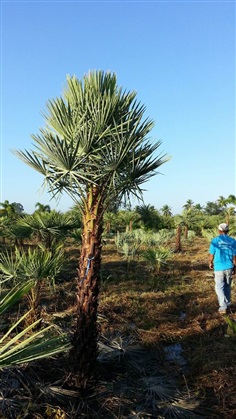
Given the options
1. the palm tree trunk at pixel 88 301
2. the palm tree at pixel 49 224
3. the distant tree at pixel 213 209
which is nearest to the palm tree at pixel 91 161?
the palm tree trunk at pixel 88 301

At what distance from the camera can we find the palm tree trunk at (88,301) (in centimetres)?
426

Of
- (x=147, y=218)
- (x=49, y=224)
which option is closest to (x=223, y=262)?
(x=49, y=224)

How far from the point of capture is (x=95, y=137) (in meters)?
4.26

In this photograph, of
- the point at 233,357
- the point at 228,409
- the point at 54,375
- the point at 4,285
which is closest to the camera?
the point at 228,409

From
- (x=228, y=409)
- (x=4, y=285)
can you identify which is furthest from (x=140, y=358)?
(x=4, y=285)

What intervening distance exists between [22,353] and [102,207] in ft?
7.95

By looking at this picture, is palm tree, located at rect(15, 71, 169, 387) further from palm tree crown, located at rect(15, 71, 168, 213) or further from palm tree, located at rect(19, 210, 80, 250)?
palm tree, located at rect(19, 210, 80, 250)

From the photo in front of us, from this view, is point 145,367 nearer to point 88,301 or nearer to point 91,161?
point 88,301

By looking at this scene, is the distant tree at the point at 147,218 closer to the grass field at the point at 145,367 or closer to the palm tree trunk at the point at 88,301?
the grass field at the point at 145,367

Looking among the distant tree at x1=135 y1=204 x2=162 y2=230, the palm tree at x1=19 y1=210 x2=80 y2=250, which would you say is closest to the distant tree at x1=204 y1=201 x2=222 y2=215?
the distant tree at x1=135 y1=204 x2=162 y2=230

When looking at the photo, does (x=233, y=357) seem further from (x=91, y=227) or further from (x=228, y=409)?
(x=91, y=227)

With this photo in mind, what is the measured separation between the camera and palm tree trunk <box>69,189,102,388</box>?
14.0 ft

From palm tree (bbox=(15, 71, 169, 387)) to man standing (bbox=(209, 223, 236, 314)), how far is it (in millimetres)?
3014

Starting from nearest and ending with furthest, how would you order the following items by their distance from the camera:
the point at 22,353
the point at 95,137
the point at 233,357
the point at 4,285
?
the point at 22,353
the point at 95,137
the point at 233,357
the point at 4,285
